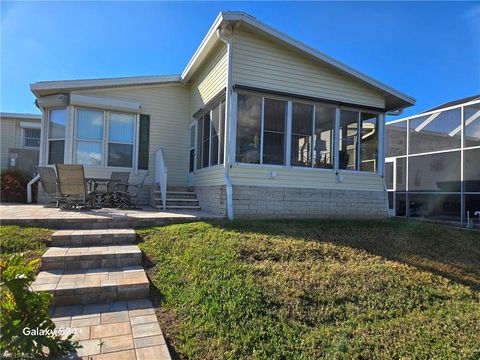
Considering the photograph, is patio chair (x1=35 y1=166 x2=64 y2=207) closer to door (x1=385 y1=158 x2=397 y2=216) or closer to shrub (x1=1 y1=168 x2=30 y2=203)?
shrub (x1=1 y1=168 x2=30 y2=203)

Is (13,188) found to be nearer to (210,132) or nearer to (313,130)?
(210,132)

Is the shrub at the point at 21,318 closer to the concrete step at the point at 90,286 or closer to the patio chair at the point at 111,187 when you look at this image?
the concrete step at the point at 90,286

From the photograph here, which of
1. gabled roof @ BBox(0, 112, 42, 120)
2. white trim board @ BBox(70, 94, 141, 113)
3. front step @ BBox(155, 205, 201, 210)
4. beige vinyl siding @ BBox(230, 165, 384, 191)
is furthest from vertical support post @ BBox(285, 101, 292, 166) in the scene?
gabled roof @ BBox(0, 112, 42, 120)

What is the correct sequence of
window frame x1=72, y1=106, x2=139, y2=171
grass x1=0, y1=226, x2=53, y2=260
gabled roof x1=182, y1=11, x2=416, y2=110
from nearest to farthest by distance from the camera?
1. grass x1=0, y1=226, x2=53, y2=260
2. gabled roof x1=182, y1=11, x2=416, y2=110
3. window frame x1=72, y1=106, x2=139, y2=171

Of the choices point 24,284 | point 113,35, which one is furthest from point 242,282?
point 113,35

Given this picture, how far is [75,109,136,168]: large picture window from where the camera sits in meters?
9.64

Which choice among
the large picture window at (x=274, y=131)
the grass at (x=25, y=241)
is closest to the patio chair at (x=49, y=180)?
the grass at (x=25, y=241)

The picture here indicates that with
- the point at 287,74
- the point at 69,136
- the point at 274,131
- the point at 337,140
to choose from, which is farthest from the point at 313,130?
the point at 69,136

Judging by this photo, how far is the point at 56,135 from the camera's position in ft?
32.7

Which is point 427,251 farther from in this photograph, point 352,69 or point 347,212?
point 352,69

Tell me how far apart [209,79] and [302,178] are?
12.5 ft

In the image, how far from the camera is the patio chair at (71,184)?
23.6 feet

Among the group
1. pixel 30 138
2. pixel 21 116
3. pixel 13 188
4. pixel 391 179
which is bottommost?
pixel 13 188

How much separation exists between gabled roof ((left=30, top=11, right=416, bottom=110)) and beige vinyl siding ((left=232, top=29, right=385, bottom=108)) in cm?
21
